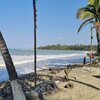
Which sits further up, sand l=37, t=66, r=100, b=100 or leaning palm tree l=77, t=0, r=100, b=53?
leaning palm tree l=77, t=0, r=100, b=53

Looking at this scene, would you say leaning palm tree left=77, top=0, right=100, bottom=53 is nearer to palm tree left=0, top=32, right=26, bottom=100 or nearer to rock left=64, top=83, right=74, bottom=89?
rock left=64, top=83, right=74, bottom=89

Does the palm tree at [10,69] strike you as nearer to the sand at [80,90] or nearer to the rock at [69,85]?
the sand at [80,90]

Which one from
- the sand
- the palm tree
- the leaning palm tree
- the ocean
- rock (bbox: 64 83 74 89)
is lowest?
the ocean

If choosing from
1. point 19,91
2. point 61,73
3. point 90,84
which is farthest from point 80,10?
point 19,91

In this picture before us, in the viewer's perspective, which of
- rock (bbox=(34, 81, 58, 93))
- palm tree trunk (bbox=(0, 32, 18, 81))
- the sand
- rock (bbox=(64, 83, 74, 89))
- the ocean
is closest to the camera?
palm tree trunk (bbox=(0, 32, 18, 81))

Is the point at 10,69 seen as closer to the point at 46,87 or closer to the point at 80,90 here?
the point at 46,87

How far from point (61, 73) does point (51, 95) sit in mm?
6977

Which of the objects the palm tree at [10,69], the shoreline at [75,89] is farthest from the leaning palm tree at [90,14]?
the palm tree at [10,69]

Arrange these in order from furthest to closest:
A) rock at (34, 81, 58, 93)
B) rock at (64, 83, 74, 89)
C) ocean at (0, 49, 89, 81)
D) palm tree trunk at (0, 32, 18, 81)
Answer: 1. ocean at (0, 49, 89, 81)
2. rock at (64, 83, 74, 89)
3. rock at (34, 81, 58, 93)
4. palm tree trunk at (0, 32, 18, 81)

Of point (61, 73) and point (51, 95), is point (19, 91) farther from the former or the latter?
point (61, 73)

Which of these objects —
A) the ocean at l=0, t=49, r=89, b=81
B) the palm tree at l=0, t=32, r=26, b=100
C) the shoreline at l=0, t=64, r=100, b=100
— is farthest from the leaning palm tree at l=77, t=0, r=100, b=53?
the palm tree at l=0, t=32, r=26, b=100

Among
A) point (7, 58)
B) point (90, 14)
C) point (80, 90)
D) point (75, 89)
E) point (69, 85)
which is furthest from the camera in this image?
point (90, 14)

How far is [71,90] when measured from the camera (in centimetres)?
1584

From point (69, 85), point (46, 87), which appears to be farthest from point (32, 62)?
point (46, 87)
